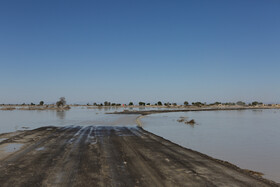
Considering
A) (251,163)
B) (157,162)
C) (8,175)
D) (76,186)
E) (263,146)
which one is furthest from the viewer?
(263,146)

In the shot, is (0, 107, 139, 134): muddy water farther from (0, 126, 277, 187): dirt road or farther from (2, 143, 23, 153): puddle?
(0, 126, 277, 187): dirt road

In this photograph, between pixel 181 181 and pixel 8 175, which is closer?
pixel 181 181

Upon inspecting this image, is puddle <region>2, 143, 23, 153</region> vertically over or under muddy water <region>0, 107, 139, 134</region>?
under

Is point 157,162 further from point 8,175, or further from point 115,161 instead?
point 8,175

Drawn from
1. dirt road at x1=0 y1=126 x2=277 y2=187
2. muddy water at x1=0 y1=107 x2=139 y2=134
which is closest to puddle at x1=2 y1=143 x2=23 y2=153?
dirt road at x1=0 y1=126 x2=277 y2=187

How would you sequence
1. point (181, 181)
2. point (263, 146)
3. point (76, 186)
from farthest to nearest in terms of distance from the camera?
point (263, 146), point (181, 181), point (76, 186)

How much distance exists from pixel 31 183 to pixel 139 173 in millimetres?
4480

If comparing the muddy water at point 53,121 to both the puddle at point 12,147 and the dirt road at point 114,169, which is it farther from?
the dirt road at point 114,169

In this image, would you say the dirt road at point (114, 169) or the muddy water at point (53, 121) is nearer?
the dirt road at point (114, 169)

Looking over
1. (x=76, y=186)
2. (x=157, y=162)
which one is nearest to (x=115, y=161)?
(x=157, y=162)

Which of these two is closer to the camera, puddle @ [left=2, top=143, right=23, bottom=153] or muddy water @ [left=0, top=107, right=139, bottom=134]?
puddle @ [left=2, top=143, right=23, bottom=153]

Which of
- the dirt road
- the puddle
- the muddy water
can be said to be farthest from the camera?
the muddy water

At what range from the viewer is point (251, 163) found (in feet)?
40.9

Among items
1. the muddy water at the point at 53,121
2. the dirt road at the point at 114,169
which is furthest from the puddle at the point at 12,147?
the muddy water at the point at 53,121
